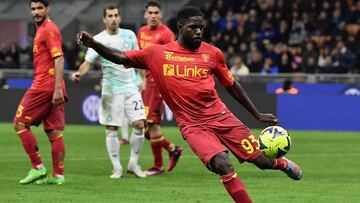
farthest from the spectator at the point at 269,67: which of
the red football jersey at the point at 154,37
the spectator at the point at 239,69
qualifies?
the red football jersey at the point at 154,37

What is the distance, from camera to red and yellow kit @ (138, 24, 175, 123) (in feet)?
47.8

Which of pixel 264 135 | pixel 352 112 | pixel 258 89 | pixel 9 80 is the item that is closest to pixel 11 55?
pixel 9 80

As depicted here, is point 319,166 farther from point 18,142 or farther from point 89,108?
point 89,108

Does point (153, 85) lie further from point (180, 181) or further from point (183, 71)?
point (183, 71)

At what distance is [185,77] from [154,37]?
16.3 ft

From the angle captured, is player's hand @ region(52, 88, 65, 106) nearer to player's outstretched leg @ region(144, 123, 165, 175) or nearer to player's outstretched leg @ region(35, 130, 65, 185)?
player's outstretched leg @ region(35, 130, 65, 185)

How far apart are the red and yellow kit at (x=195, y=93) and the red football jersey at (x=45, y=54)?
2752 millimetres

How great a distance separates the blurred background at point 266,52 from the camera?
24734 mm

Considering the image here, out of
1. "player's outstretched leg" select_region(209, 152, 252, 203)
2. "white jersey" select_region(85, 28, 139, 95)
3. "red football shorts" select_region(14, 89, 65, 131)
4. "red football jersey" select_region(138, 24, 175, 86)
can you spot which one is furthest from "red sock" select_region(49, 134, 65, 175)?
"player's outstretched leg" select_region(209, 152, 252, 203)

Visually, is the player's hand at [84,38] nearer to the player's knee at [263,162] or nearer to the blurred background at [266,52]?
the player's knee at [263,162]

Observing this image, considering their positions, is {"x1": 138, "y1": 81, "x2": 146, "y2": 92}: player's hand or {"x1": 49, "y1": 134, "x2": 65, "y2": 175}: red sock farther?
{"x1": 138, "y1": 81, "x2": 146, "y2": 92}: player's hand

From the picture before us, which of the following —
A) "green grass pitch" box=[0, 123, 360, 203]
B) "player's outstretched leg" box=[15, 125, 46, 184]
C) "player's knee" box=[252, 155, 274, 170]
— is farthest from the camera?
"player's outstretched leg" box=[15, 125, 46, 184]

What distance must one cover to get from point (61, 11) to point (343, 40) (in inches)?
526

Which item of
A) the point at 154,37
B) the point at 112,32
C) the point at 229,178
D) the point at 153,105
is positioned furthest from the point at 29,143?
the point at 229,178
